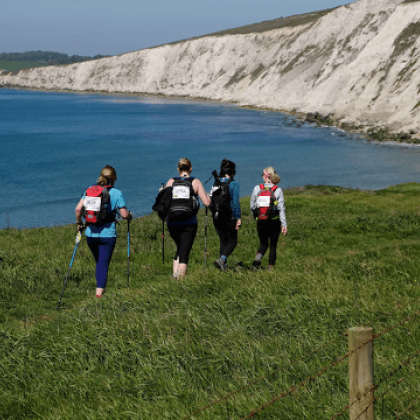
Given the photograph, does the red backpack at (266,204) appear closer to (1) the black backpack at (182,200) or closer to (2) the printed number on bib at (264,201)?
(2) the printed number on bib at (264,201)

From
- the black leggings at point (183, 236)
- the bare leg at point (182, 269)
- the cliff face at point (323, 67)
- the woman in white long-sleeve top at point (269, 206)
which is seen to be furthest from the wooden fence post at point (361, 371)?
the cliff face at point (323, 67)

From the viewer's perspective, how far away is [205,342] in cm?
604

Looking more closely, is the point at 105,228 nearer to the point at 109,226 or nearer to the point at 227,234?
the point at 109,226

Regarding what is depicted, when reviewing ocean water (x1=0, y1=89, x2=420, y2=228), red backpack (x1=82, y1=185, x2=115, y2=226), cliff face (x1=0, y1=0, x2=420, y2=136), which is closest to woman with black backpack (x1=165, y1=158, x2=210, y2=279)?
red backpack (x1=82, y1=185, x2=115, y2=226)

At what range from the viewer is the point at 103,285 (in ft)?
28.8

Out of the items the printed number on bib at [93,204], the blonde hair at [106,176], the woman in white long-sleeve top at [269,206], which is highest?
the blonde hair at [106,176]

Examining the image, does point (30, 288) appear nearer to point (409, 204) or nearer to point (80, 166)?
point (409, 204)

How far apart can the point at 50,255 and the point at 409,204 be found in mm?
17335

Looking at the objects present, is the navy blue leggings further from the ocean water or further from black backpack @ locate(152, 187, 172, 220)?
the ocean water

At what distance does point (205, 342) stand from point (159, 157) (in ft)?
183

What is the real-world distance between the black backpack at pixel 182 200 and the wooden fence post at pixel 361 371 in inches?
220

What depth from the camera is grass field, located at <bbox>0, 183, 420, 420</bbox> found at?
4.79 m

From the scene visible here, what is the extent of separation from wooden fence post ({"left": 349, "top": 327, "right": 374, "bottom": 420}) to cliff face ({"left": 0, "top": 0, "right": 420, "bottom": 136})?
2679 inches

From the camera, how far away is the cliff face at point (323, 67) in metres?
77.8
